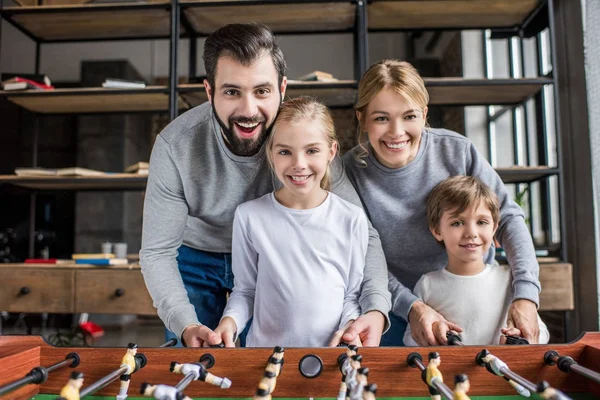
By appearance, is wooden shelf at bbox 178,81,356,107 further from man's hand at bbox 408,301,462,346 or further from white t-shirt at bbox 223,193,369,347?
man's hand at bbox 408,301,462,346

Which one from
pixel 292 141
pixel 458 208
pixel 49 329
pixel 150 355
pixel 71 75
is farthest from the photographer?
pixel 71 75

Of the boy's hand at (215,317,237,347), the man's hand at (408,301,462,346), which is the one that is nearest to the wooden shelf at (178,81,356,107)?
the man's hand at (408,301,462,346)

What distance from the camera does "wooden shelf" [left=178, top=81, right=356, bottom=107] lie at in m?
2.56

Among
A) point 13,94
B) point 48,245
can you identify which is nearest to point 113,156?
point 48,245

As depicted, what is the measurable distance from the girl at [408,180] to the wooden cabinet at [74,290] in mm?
1389

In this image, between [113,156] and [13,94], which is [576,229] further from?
[113,156]

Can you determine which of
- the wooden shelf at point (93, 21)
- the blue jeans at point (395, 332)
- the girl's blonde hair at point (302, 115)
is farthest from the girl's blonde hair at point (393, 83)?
the wooden shelf at point (93, 21)

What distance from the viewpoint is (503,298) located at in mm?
1516

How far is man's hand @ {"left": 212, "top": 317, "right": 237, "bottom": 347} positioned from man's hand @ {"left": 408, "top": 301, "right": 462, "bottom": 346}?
0.50 meters

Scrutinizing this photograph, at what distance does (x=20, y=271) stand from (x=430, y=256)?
2.09 m

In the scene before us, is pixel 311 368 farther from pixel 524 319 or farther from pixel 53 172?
pixel 53 172

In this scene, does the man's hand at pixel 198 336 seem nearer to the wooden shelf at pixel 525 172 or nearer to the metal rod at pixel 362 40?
the metal rod at pixel 362 40

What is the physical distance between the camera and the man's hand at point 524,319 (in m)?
1.33

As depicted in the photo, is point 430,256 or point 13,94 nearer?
point 430,256
